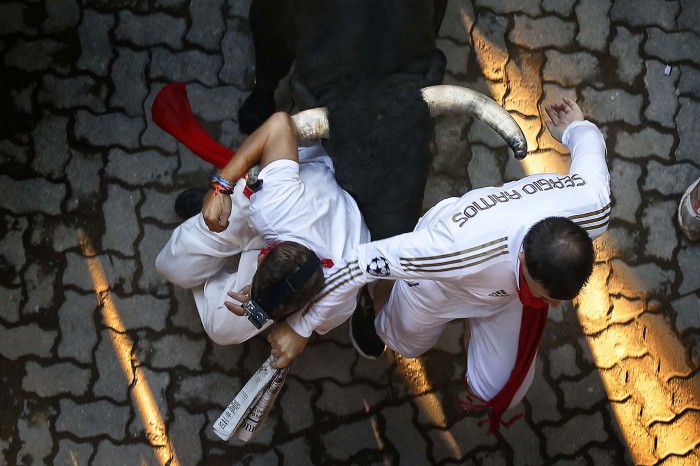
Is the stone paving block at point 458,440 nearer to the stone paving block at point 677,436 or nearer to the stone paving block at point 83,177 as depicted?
the stone paving block at point 677,436

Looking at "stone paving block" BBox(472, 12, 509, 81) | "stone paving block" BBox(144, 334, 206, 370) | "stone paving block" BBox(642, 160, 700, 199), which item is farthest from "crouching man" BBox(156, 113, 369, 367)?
"stone paving block" BBox(642, 160, 700, 199)

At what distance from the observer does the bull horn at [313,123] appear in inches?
123

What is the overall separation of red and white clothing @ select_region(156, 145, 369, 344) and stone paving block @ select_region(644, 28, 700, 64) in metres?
2.58

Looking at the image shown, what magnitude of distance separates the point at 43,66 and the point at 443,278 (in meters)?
2.88

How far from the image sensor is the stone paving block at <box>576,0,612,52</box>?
15.5 ft

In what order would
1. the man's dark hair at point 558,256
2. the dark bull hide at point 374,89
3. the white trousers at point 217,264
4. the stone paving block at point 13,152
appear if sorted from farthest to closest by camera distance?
1. the stone paving block at point 13,152
2. the white trousers at point 217,264
3. the dark bull hide at point 374,89
4. the man's dark hair at point 558,256

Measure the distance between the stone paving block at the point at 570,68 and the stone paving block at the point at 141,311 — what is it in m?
2.77

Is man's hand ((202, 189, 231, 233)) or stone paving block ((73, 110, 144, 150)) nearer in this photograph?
man's hand ((202, 189, 231, 233))

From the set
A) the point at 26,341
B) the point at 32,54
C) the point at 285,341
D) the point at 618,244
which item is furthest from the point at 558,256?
the point at 32,54

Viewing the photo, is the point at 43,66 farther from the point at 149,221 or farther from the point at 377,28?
the point at 377,28

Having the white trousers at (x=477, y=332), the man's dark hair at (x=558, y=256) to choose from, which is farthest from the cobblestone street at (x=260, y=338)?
the man's dark hair at (x=558, y=256)

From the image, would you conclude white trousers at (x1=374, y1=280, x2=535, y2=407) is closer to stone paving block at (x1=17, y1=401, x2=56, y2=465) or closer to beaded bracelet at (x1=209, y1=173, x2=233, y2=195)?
beaded bracelet at (x1=209, y1=173, x2=233, y2=195)

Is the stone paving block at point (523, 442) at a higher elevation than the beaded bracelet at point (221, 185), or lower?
lower

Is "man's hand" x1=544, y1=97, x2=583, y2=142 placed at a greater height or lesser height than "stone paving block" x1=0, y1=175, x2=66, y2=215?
greater
